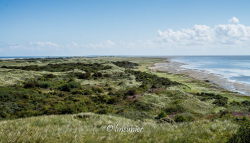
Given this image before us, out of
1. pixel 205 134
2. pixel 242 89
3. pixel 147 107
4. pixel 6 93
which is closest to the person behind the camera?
pixel 205 134

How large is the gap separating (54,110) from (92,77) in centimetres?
2994

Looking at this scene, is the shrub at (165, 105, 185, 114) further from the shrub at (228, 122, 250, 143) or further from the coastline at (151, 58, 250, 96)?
the coastline at (151, 58, 250, 96)

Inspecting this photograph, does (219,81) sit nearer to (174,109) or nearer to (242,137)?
(174,109)

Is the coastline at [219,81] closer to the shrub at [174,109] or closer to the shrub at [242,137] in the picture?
the shrub at [174,109]

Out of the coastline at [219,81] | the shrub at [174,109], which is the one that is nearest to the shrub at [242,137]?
the shrub at [174,109]

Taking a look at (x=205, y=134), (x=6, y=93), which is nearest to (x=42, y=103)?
(x=6, y=93)

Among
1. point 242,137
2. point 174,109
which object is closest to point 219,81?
point 174,109

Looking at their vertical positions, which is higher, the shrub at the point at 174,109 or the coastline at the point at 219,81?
the shrub at the point at 174,109

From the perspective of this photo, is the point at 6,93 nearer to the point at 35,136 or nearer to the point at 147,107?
the point at 147,107

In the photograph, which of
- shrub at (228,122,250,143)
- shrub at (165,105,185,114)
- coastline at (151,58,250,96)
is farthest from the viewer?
coastline at (151,58,250,96)

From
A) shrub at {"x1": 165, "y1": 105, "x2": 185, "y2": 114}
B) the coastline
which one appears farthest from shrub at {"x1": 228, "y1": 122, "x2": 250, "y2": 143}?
the coastline

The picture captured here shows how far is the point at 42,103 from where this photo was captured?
2259 cm

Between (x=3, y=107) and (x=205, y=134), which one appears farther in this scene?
(x=3, y=107)

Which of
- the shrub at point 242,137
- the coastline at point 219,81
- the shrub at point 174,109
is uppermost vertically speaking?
the shrub at point 242,137
